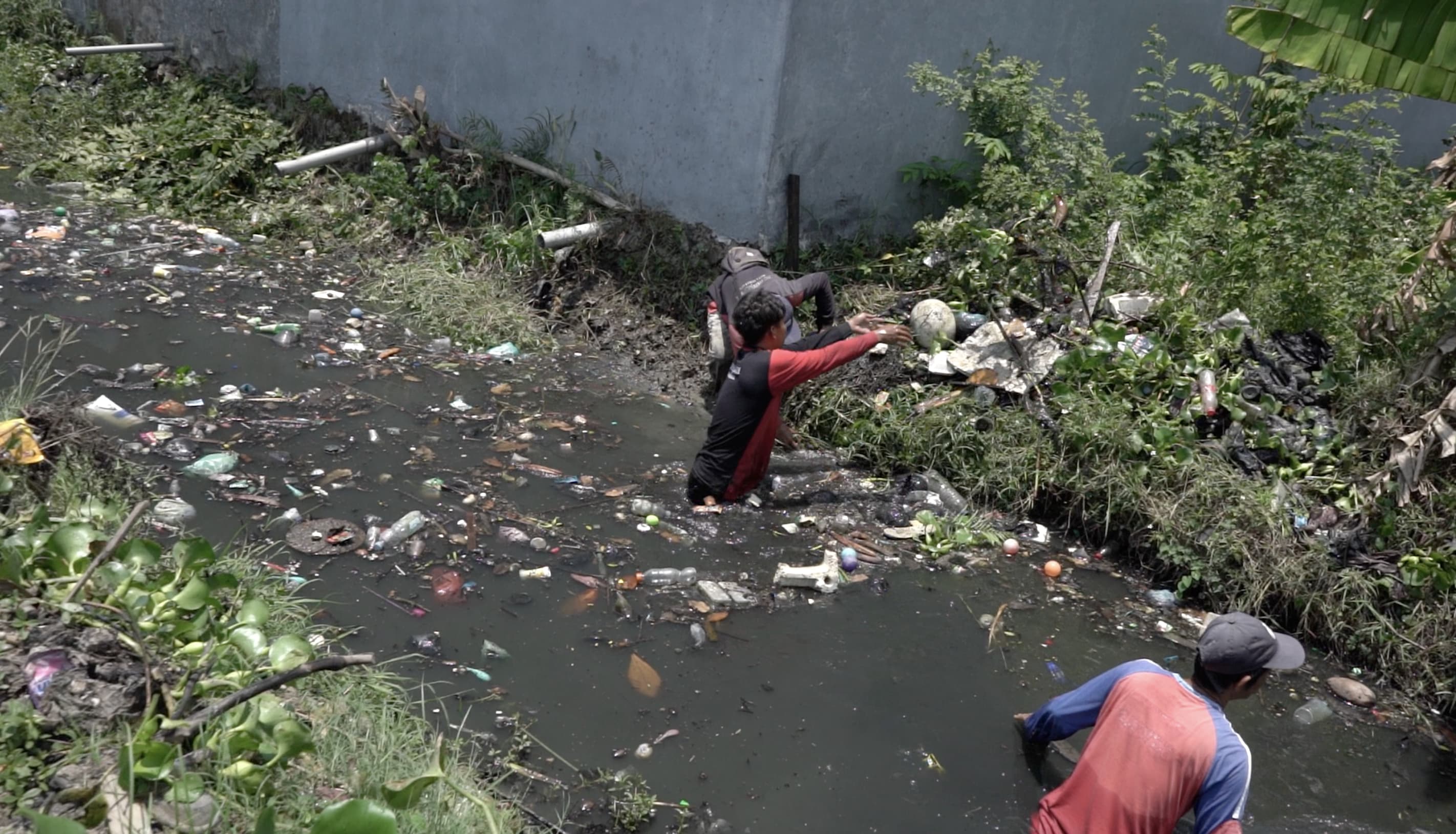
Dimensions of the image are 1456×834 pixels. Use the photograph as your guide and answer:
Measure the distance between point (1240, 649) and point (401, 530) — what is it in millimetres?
3197

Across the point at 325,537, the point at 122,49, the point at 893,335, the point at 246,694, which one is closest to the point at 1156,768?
the point at 246,694

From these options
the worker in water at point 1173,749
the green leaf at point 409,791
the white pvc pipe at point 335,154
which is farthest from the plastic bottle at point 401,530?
the white pvc pipe at point 335,154

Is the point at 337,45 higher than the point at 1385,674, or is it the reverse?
the point at 337,45

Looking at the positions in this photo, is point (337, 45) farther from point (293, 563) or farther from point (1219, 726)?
point (1219, 726)

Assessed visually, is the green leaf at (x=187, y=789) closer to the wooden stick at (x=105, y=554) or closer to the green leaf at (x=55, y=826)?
the green leaf at (x=55, y=826)

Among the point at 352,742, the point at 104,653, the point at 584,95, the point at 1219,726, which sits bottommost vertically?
the point at 352,742

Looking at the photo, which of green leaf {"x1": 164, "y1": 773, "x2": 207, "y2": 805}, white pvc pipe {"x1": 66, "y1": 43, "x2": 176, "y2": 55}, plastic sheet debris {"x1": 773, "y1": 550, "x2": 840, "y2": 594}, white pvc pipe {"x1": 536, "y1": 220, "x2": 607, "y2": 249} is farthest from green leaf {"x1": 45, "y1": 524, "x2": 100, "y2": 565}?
white pvc pipe {"x1": 66, "y1": 43, "x2": 176, "y2": 55}

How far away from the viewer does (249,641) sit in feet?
9.57

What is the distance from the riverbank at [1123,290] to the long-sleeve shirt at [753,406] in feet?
2.55

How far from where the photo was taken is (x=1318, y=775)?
12.9ft

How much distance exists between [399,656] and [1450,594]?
164 inches

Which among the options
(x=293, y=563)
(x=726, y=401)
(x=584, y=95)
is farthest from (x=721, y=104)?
(x=293, y=563)

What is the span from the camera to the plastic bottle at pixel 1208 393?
527 centimetres

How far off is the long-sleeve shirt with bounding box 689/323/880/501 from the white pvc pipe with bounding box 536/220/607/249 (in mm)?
2293
